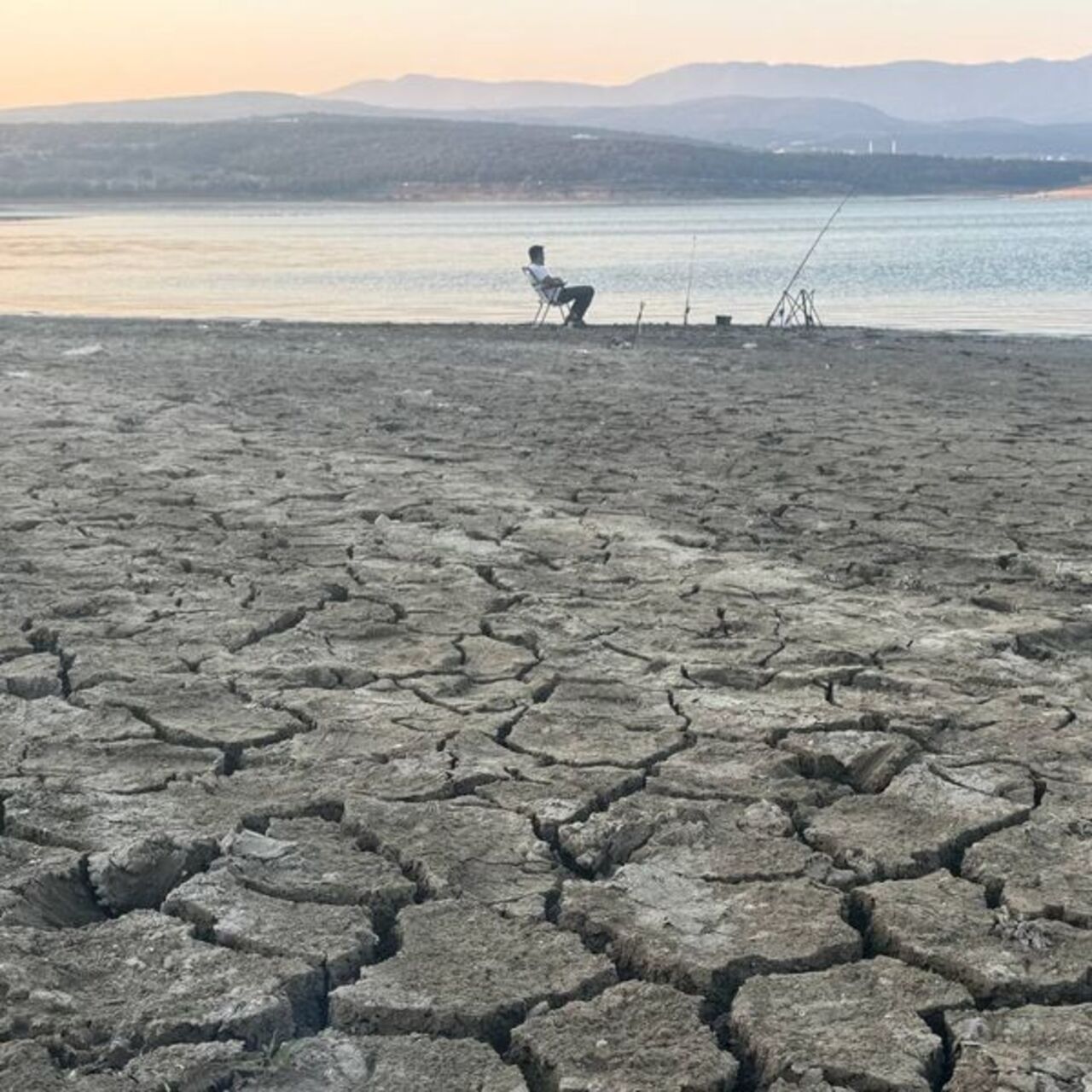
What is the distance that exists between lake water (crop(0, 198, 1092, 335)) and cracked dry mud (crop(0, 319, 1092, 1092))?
1249cm

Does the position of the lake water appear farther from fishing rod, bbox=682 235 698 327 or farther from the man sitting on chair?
the man sitting on chair

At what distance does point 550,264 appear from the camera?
1280 inches

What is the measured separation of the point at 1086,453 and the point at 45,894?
638 cm

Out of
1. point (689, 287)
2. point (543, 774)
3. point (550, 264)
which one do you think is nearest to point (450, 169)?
point (550, 264)

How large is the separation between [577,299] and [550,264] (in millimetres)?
16372

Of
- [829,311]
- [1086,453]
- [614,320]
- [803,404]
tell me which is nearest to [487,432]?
[803,404]

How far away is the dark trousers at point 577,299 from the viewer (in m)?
16.3

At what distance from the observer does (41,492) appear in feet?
22.4

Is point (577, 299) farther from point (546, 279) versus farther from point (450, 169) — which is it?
point (450, 169)

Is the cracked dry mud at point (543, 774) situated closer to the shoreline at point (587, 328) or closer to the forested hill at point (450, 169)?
the shoreline at point (587, 328)

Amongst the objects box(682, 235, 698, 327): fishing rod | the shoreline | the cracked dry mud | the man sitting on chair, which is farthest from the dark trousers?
the cracked dry mud

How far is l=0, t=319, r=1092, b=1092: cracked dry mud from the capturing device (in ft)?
8.32

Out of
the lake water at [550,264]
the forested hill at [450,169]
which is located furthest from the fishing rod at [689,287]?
the forested hill at [450,169]

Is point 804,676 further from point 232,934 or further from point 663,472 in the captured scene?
point 663,472
